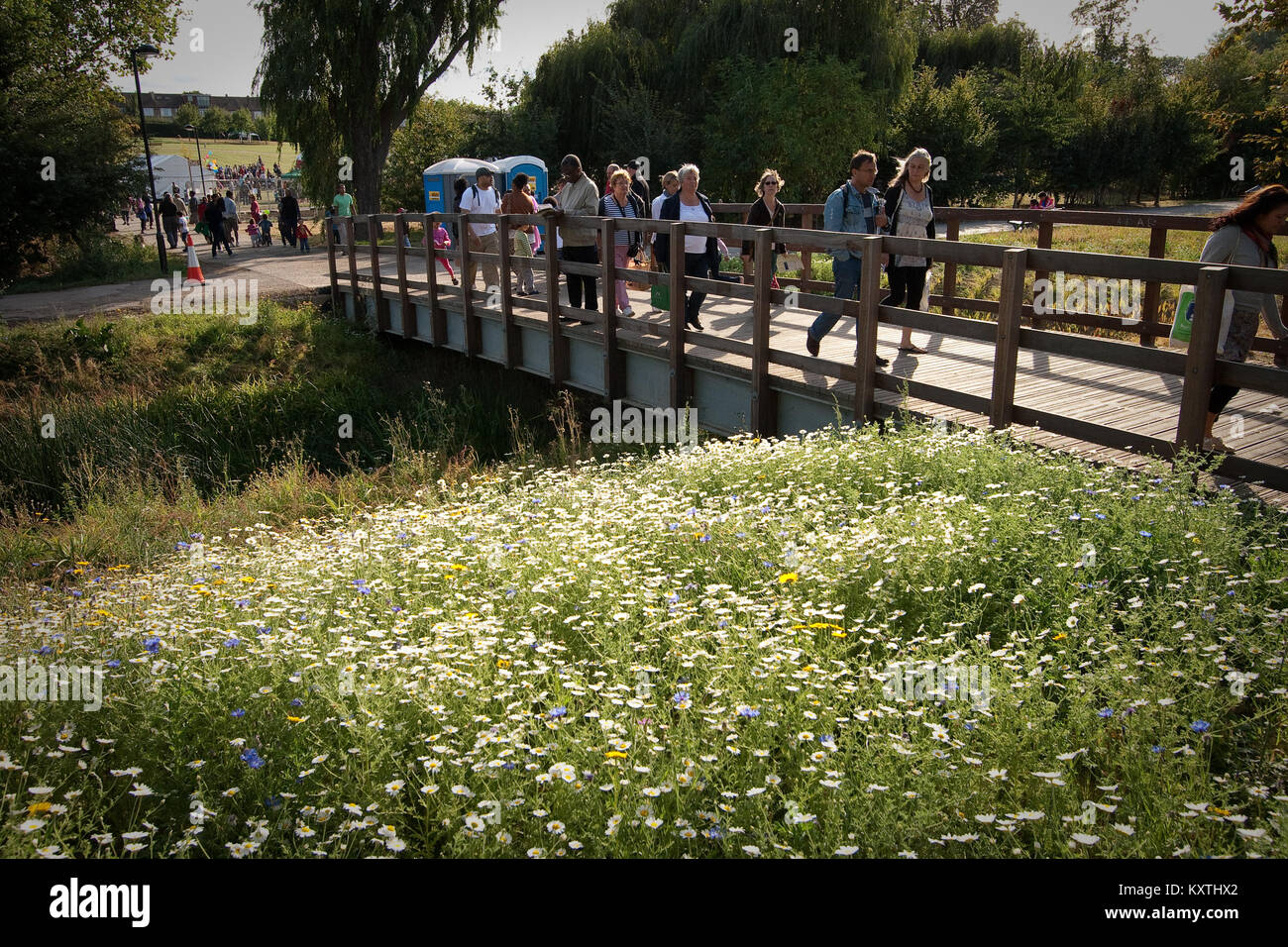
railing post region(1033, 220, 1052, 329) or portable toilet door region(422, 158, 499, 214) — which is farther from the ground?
portable toilet door region(422, 158, 499, 214)

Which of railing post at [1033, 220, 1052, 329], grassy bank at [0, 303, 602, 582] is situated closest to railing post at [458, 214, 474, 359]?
grassy bank at [0, 303, 602, 582]

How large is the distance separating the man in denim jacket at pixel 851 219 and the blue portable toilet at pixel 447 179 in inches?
773

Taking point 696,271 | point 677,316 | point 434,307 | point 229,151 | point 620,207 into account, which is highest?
point 229,151

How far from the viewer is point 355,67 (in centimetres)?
2502

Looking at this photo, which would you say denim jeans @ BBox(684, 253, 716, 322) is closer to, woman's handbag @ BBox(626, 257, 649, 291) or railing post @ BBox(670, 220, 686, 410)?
railing post @ BBox(670, 220, 686, 410)

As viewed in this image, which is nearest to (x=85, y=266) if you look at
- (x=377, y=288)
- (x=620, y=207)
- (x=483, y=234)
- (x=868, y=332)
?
(x=377, y=288)

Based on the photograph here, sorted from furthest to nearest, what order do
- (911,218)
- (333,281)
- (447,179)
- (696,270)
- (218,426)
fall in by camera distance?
(447,179) → (333,281) → (218,426) → (696,270) → (911,218)

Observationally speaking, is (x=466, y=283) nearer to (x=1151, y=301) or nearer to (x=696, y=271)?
(x=696, y=271)

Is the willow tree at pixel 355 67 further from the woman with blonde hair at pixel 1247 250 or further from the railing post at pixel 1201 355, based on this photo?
the railing post at pixel 1201 355

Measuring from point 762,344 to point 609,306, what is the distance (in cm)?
235

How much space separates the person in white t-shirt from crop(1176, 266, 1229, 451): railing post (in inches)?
343

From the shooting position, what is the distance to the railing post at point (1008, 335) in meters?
6.47

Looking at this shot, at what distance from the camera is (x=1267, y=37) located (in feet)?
304

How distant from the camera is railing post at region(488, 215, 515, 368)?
12.5m
